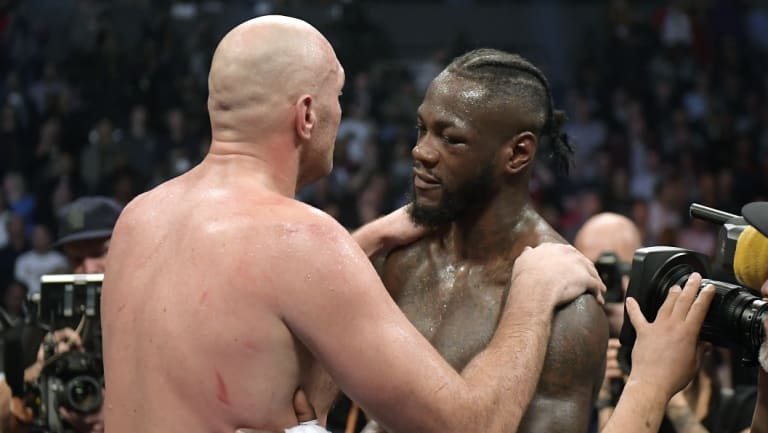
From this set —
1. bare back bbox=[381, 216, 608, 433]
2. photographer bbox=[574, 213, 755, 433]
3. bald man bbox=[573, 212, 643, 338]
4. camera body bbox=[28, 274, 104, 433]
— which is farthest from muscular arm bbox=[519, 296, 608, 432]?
bald man bbox=[573, 212, 643, 338]

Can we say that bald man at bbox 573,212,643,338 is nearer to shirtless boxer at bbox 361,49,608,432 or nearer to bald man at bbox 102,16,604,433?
shirtless boxer at bbox 361,49,608,432

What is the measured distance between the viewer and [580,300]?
2.71 meters

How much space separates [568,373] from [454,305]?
0.36 m

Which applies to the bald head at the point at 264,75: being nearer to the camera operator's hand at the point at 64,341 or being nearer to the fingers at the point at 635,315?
the fingers at the point at 635,315

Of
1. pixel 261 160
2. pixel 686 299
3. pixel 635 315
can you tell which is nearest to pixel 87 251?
pixel 261 160

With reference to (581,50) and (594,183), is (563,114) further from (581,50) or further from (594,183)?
(581,50)

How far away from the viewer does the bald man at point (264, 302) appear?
2182 mm

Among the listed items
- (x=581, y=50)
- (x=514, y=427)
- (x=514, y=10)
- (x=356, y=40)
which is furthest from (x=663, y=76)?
(x=514, y=427)

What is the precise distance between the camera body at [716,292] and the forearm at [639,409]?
5.7 inches

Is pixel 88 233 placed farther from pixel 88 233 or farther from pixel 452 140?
pixel 452 140

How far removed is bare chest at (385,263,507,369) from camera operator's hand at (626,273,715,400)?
1.49 feet

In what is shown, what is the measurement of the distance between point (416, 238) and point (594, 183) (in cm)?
673

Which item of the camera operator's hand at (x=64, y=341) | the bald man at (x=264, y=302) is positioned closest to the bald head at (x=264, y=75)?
the bald man at (x=264, y=302)

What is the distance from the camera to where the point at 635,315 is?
8.25ft
